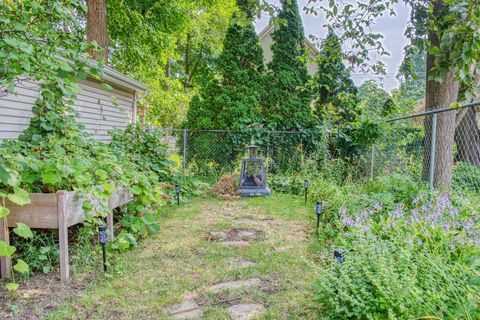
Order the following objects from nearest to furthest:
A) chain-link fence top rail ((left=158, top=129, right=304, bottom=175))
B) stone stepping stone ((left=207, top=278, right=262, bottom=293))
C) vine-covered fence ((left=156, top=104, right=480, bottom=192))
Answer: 1. stone stepping stone ((left=207, top=278, right=262, bottom=293))
2. vine-covered fence ((left=156, top=104, right=480, bottom=192))
3. chain-link fence top rail ((left=158, top=129, right=304, bottom=175))

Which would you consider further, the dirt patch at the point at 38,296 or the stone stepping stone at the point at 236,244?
the stone stepping stone at the point at 236,244

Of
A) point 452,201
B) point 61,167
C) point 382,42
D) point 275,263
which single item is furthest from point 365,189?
point 61,167

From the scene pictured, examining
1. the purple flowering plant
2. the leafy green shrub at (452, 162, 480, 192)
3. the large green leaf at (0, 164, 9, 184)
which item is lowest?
the purple flowering plant

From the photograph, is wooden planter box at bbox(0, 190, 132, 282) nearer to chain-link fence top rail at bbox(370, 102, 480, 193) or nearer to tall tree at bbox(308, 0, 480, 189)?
tall tree at bbox(308, 0, 480, 189)

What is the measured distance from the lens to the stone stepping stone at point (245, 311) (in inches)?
77.4

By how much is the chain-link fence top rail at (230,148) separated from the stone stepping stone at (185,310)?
5730 millimetres

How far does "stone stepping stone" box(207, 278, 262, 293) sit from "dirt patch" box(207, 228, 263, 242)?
1.07 meters

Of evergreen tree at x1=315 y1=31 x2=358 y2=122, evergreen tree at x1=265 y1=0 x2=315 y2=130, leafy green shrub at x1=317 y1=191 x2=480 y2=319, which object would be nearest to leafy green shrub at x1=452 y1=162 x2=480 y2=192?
evergreen tree at x1=315 y1=31 x2=358 y2=122

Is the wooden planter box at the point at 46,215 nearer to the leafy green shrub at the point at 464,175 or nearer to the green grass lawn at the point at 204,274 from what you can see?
the green grass lawn at the point at 204,274

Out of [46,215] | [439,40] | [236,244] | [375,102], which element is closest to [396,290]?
[236,244]

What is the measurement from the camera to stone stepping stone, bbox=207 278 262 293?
7.68 ft

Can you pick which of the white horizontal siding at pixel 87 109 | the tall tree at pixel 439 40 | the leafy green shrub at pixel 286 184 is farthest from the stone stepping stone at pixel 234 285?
the leafy green shrub at pixel 286 184

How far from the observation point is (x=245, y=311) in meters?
2.03

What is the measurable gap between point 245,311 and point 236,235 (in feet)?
5.50
